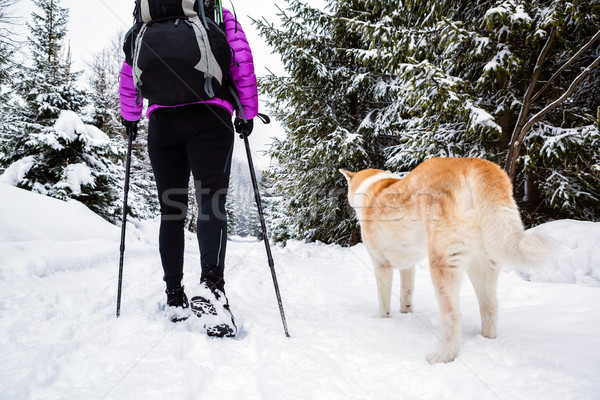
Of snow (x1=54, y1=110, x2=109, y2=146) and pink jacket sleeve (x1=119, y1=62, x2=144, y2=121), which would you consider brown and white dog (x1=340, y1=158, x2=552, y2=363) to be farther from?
snow (x1=54, y1=110, x2=109, y2=146)

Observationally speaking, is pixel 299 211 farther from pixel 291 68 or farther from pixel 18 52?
Result: pixel 18 52

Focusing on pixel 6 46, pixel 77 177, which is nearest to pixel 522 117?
pixel 77 177

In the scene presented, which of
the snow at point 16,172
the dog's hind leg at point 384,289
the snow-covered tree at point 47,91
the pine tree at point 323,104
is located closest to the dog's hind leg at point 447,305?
the dog's hind leg at point 384,289

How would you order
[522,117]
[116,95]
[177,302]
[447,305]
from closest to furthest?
[447,305], [177,302], [522,117], [116,95]

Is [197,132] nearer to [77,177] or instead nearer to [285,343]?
[285,343]

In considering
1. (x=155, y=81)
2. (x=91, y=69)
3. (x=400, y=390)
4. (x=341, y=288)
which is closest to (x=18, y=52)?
(x=91, y=69)

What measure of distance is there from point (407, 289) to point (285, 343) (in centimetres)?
126

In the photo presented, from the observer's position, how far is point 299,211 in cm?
970

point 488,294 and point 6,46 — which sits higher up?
point 6,46

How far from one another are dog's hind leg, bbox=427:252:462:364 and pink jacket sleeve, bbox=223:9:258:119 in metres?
1.64

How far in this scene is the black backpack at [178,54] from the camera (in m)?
1.74

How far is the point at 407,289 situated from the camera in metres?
2.49

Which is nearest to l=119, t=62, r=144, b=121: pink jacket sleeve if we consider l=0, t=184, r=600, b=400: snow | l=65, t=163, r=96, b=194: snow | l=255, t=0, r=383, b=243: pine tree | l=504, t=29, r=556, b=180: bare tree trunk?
l=0, t=184, r=600, b=400: snow

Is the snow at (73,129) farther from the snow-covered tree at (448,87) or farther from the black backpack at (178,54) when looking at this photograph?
the black backpack at (178,54)
